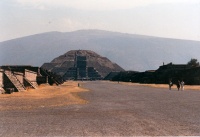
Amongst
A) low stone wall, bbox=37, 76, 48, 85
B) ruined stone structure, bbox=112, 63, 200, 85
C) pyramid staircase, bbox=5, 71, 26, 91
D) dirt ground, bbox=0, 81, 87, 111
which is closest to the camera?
dirt ground, bbox=0, 81, 87, 111

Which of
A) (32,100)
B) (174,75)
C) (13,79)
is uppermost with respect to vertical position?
(174,75)

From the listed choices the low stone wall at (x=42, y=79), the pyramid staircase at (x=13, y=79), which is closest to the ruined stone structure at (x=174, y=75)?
the low stone wall at (x=42, y=79)

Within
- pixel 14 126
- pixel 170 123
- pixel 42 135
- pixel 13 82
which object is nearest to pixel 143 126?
pixel 170 123

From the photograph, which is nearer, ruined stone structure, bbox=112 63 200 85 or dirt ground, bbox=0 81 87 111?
dirt ground, bbox=0 81 87 111

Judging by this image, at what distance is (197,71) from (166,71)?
20113 millimetres

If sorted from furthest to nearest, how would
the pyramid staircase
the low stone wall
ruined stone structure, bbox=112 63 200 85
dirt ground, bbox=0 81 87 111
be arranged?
ruined stone structure, bbox=112 63 200 85 < the low stone wall < the pyramid staircase < dirt ground, bbox=0 81 87 111

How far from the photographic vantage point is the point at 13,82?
145 feet

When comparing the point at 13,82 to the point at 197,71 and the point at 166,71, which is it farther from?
the point at 166,71

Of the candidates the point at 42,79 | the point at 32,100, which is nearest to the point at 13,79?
the point at 32,100

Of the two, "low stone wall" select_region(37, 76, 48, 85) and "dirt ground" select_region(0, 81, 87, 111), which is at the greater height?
"low stone wall" select_region(37, 76, 48, 85)

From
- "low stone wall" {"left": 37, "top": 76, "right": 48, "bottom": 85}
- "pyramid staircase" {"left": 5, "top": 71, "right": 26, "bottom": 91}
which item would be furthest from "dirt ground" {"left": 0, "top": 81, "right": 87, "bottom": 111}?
"low stone wall" {"left": 37, "top": 76, "right": 48, "bottom": 85}

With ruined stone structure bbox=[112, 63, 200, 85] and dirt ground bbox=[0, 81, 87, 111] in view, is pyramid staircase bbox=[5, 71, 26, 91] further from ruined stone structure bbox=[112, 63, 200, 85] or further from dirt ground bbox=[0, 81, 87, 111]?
ruined stone structure bbox=[112, 63, 200, 85]

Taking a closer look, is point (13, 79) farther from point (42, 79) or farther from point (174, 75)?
point (174, 75)

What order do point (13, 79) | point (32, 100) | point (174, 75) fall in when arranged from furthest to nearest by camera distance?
point (174, 75)
point (13, 79)
point (32, 100)
